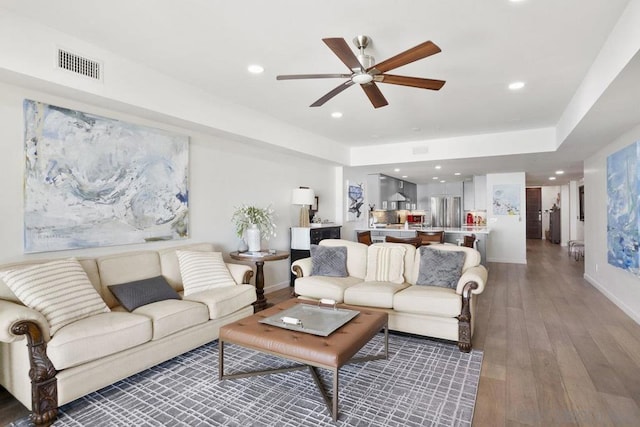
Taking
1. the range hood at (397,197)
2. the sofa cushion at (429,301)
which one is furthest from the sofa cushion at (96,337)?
the range hood at (397,197)

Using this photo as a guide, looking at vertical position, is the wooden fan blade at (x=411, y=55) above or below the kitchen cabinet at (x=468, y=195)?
above

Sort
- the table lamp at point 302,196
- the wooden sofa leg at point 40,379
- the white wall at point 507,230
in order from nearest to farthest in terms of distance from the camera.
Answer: the wooden sofa leg at point 40,379 < the table lamp at point 302,196 < the white wall at point 507,230

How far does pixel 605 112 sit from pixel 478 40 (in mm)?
1674

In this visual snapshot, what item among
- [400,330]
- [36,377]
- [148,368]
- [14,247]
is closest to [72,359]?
[36,377]

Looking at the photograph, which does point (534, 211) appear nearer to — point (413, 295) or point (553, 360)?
point (553, 360)

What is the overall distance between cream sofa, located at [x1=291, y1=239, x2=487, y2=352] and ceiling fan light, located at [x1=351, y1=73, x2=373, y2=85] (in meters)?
2.07

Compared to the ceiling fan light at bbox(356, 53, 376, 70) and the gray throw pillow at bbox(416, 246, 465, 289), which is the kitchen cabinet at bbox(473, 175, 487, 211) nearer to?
the gray throw pillow at bbox(416, 246, 465, 289)

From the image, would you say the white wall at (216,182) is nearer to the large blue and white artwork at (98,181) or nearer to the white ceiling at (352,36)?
the large blue and white artwork at (98,181)

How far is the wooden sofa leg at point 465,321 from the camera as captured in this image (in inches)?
126

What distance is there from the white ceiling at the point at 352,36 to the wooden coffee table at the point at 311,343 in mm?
2249

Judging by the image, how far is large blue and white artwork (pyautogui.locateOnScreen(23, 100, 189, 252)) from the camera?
9.64ft

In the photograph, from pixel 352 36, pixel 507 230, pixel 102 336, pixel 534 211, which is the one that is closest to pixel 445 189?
pixel 507 230

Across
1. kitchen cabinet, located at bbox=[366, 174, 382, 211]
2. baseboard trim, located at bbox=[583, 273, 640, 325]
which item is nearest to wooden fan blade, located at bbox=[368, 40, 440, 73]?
baseboard trim, located at bbox=[583, 273, 640, 325]

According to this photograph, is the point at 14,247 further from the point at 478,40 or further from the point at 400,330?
the point at 478,40
